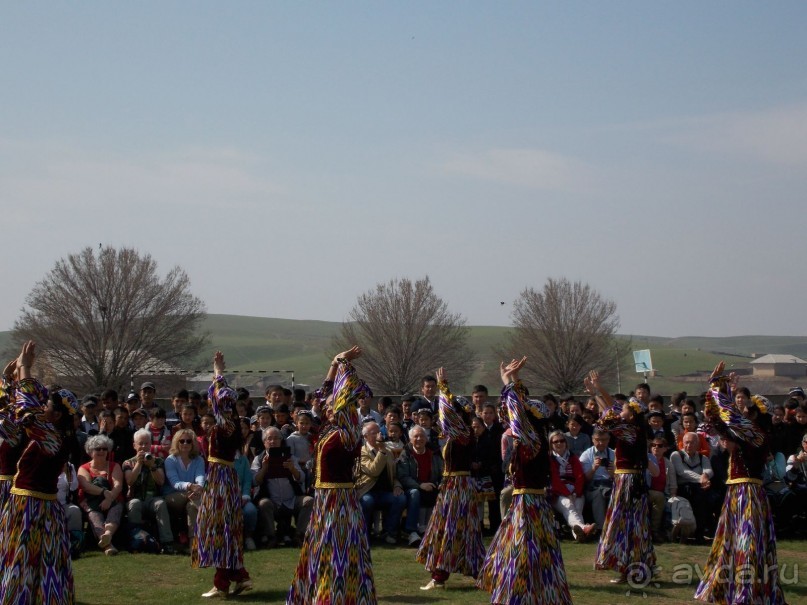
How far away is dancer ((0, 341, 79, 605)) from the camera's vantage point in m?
8.61

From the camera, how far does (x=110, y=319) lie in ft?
220

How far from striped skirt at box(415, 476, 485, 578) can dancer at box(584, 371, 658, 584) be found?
157 centimetres

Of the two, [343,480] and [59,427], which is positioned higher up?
[59,427]

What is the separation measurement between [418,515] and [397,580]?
10.1 feet

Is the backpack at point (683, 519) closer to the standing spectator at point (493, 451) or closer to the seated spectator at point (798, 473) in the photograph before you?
the seated spectator at point (798, 473)

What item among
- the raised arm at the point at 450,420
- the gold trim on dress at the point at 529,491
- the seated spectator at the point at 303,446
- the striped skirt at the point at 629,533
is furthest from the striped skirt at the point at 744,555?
the seated spectator at the point at 303,446

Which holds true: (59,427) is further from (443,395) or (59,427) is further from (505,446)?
(505,446)

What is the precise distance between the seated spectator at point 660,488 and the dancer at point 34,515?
929cm

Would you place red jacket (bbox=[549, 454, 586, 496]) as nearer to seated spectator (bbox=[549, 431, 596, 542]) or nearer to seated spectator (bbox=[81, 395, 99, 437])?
seated spectator (bbox=[549, 431, 596, 542])

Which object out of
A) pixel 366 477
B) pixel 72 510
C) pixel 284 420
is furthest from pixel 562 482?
pixel 72 510

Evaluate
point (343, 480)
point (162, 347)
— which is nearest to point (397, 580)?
point (343, 480)

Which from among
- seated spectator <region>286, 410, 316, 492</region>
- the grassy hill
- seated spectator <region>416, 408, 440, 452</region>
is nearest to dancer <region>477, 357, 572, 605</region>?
seated spectator <region>416, 408, 440, 452</region>

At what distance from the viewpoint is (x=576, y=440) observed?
16812 mm

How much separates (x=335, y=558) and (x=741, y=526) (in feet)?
13.7
